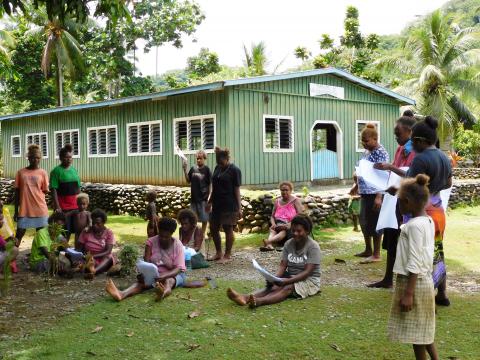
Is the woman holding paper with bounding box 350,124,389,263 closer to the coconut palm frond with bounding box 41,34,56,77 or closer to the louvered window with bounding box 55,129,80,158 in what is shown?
the louvered window with bounding box 55,129,80,158

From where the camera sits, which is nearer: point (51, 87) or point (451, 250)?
point (451, 250)

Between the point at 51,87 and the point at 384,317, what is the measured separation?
110ft

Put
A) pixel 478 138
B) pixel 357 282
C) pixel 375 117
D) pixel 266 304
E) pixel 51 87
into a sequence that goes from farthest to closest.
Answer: pixel 51 87, pixel 478 138, pixel 375 117, pixel 357 282, pixel 266 304

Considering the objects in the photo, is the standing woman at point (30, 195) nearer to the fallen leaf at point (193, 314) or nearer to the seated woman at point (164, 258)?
the seated woman at point (164, 258)

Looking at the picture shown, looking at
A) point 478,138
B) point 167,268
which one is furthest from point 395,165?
point 478,138

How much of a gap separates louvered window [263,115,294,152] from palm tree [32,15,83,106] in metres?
17.5

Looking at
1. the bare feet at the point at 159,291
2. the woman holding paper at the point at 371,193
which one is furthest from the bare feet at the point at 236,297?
the woman holding paper at the point at 371,193

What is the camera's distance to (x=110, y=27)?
6027 mm

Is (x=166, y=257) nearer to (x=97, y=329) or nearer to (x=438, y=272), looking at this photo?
(x=97, y=329)

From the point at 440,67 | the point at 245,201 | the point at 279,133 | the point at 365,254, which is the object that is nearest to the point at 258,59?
the point at 440,67

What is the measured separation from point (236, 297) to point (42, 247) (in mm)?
3262

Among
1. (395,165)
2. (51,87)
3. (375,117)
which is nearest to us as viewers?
(395,165)

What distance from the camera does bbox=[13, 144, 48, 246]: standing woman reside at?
7.29 meters

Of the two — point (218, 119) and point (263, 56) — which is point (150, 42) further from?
point (218, 119)
